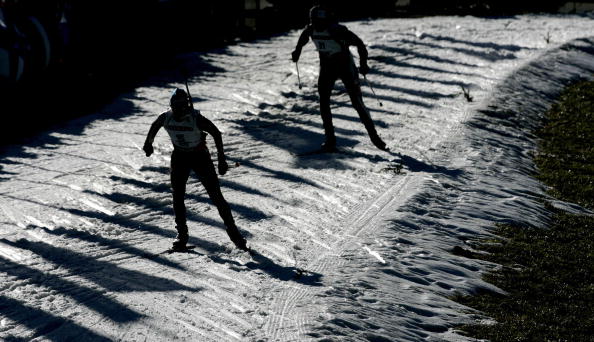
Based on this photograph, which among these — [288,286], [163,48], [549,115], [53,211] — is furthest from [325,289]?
[163,48]

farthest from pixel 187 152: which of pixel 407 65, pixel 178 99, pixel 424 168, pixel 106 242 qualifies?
pixel 407 65

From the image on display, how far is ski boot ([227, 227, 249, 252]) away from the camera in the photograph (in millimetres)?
8430

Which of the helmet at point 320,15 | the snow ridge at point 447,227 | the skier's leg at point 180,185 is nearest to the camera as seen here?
the snow ridge at point 447,227

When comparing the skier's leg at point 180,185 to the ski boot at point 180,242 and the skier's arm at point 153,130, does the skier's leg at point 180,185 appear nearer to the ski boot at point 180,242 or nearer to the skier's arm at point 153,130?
the ski boot at point 180,242

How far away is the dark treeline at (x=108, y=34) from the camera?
1622 centimetres

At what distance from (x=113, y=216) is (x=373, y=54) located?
38.7 ft

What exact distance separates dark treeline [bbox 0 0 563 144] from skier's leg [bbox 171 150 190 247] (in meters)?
4.73

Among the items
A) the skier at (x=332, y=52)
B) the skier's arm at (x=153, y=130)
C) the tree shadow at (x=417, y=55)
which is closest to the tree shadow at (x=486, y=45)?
the tree shadow at (x=417, y=55)

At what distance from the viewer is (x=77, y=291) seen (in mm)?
7559

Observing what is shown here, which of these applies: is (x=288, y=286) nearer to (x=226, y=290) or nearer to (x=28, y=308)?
(x=226, y=290)

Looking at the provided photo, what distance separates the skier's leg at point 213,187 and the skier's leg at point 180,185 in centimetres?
13

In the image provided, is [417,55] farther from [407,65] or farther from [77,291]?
[77,291]

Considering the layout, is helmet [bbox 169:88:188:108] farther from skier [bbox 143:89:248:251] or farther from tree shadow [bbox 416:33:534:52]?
tree shadow [bbox 416:33:534:52]

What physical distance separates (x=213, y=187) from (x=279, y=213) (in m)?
1.76
